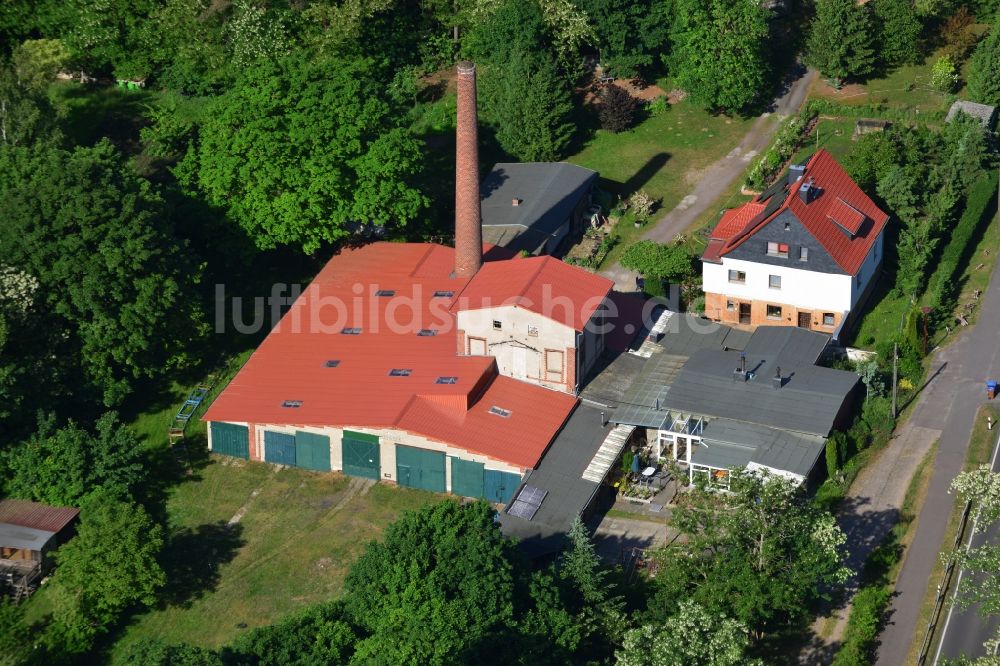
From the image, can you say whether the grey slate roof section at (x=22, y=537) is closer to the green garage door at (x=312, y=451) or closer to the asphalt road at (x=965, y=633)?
the green garage door at (x=312, y=451)

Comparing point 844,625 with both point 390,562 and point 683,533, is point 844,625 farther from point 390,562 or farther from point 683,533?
point 390,562

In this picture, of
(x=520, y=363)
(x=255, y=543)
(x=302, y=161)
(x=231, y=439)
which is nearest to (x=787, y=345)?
(x=520, y=363)

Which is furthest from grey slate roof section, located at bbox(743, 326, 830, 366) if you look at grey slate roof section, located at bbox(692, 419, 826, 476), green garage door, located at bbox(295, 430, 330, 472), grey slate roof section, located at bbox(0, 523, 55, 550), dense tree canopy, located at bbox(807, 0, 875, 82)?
grey slate roof section, located at bbox(0, 523, 55, 550)

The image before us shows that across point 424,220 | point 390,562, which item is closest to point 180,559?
point 390,562

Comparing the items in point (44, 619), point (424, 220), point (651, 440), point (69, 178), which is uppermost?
point (69, 178)

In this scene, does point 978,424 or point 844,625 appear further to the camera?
point 978,424
